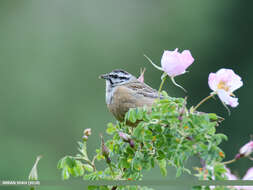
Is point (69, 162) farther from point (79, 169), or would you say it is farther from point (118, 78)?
point (118, 78)

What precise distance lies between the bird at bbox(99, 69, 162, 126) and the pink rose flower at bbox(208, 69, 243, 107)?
1.17 m

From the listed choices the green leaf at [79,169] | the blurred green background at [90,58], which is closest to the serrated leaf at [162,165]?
the green leaf at [79,169]

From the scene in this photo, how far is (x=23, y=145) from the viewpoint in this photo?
8109 millimetres

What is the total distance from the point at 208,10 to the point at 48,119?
236 inches

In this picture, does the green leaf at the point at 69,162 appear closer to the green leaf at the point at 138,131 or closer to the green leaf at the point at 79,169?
the green leaf at the point at 79,169

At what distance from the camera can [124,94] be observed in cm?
331

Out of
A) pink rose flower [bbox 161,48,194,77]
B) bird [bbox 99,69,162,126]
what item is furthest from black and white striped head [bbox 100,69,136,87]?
pink rose flower [bbox 161,48,194,77]

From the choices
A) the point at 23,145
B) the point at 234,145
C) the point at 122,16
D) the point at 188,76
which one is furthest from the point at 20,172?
the point at 122,16

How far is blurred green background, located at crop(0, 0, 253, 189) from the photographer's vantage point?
9.38 m

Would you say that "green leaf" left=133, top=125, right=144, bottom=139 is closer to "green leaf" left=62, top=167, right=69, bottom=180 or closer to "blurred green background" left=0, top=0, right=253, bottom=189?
"green leaf" left=62, top=167, right=69, bottom=180

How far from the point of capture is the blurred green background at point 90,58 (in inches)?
369

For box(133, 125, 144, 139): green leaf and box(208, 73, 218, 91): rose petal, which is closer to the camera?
box(133, 125, 144, 139): green leaf

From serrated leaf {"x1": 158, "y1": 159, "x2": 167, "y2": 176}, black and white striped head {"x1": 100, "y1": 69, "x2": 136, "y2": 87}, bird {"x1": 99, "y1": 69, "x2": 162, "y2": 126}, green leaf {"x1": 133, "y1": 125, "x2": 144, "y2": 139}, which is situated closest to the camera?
green leaf {"x1": 133, "y1": 125, "x2": 144, "y2": 139}

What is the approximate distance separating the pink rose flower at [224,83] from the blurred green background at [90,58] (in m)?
5.40
